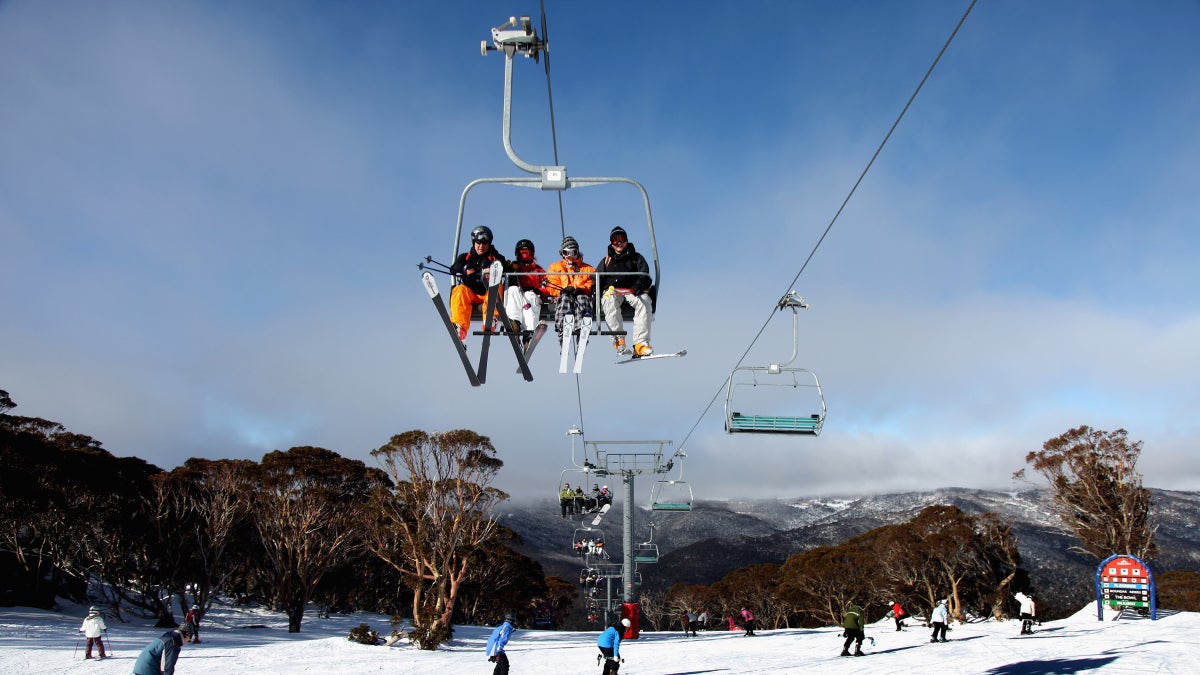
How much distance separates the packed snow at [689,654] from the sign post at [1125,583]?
852mm

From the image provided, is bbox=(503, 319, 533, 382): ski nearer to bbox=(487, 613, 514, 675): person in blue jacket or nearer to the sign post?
bbox=(487, 613, 514, 675): person in blue jacket

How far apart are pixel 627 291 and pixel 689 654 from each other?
51.3 ft

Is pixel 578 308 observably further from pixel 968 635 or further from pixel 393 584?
pixel 393 584

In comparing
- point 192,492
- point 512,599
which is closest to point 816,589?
point 512,599

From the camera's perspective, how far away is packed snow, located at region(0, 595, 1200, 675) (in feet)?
50.1

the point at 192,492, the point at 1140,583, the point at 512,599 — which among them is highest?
the point at 192,492

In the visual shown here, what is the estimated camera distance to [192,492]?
32719 mm

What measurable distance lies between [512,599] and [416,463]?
29126mm

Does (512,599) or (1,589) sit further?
(512,599)

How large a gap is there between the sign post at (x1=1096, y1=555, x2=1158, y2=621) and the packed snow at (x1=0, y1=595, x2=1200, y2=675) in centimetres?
85

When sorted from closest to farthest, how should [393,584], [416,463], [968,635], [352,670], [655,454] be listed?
[352,670], [968,635], [416,463], [655,454], [393,584]

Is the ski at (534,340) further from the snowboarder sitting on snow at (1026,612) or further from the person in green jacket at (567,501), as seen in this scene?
the person in green jacket at (567,501)

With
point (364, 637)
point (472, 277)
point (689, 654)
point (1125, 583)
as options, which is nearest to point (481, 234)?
point (472, 277)

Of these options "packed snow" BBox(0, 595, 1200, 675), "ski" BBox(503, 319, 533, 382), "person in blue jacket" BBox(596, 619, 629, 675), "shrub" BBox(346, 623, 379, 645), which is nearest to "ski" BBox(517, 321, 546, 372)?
"ski" BBox(503, 319, 533, 382)
